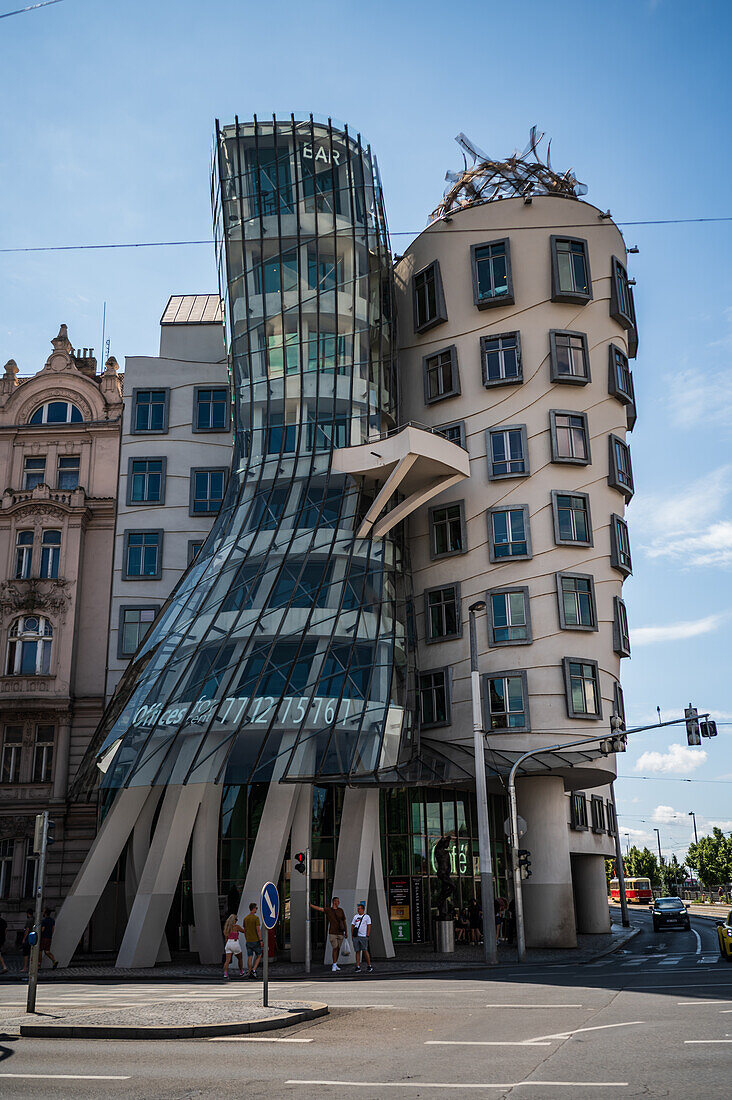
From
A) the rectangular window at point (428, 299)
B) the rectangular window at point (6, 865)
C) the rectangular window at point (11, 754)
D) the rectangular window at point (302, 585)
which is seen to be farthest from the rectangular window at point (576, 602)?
the rectangular window at point (6, 865)

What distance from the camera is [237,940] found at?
2533 centimetres

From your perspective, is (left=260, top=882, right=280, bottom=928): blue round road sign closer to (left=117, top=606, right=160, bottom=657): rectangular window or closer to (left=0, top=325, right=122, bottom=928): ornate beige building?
(left=0, top=325, right=122, bottom=928): ornate beige building

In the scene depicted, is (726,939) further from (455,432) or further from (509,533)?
(455,432)

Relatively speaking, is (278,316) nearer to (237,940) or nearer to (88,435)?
(88,435)

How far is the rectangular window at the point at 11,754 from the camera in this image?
130 ft

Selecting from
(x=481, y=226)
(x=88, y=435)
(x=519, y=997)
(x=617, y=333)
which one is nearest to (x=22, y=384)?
(x=88, y=435)

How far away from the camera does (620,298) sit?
41.7 meters

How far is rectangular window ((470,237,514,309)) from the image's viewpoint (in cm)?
4059

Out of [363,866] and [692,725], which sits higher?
[692,725]

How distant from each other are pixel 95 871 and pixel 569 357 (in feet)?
82.2

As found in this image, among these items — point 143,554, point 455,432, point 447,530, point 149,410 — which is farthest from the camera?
point 149,410

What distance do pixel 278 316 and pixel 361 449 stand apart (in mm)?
7246

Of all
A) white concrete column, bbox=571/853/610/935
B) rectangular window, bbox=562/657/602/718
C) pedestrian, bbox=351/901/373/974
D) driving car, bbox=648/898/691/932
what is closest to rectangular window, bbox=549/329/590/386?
rectangular window, bbox=562/657/602/718

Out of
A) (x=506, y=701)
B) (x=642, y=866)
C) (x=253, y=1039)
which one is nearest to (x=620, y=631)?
(x=506, y=701)
